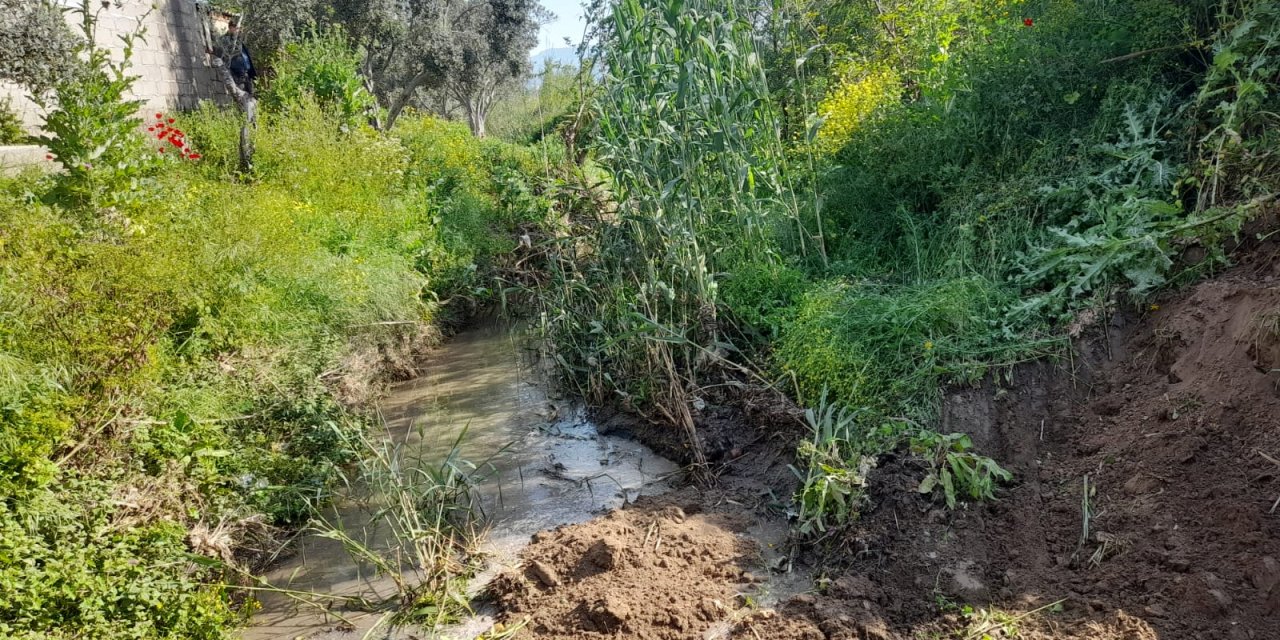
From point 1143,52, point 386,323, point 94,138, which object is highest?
point 94,138

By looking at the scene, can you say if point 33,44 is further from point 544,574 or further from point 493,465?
point 544,574

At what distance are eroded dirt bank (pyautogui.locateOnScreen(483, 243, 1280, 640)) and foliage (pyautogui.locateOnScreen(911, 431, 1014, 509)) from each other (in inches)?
3.2

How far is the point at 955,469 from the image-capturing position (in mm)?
3668

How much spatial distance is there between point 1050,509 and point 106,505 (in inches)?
179

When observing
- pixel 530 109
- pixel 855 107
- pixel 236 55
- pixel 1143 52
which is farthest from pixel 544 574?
pixel 530 109

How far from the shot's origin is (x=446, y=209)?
31.4 ft

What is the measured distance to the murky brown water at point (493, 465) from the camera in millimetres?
3998

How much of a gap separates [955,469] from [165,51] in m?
Answer: 14.4

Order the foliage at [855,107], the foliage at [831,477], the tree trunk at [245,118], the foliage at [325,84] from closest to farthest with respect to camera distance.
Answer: the foliage at [831,477], the foliage at [855,107], the tree trunk at [245,118], the foliage at [325,84]

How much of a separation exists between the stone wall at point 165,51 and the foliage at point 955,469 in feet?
37.5

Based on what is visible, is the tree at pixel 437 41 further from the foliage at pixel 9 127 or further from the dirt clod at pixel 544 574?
the dirt clod at pixel 544 574

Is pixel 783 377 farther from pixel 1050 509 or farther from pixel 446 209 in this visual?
pixel 446 209

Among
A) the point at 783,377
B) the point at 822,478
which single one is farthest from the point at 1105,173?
the point at 822,478

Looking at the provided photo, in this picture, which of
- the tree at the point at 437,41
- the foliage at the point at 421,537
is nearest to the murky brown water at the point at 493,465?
the foliage at the point at 421,537
